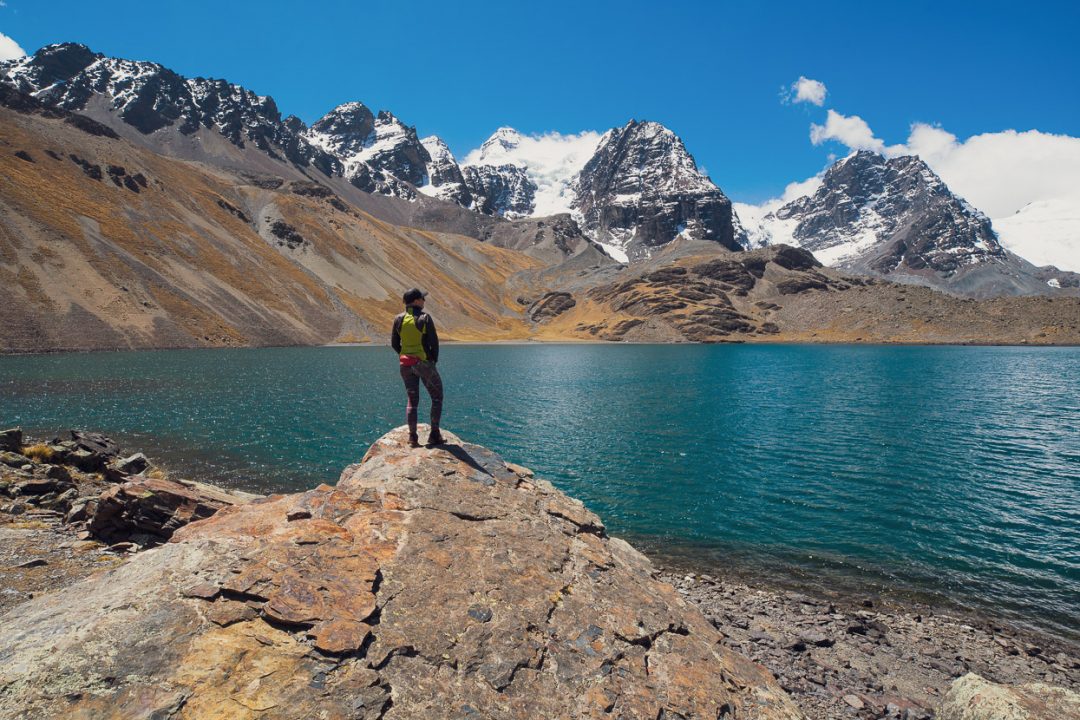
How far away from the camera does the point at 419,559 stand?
9.34 m

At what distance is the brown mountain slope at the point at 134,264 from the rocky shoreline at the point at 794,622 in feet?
372

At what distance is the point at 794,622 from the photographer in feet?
57.6

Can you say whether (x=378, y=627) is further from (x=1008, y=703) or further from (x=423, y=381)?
(x=1008, y=703)

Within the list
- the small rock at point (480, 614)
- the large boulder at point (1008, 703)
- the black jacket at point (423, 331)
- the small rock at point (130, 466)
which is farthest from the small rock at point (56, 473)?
the large boulder at point (1008, 703)

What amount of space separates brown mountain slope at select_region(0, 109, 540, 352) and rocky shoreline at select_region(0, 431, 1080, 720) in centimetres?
11343

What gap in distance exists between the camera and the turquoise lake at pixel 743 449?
23.0m

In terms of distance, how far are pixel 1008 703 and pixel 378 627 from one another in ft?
40.0

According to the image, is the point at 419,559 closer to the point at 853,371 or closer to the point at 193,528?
the point at 193,528

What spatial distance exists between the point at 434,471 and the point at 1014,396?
8362cm

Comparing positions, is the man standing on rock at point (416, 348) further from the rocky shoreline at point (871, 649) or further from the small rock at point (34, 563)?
the rocky shoreline at point (871, 649)

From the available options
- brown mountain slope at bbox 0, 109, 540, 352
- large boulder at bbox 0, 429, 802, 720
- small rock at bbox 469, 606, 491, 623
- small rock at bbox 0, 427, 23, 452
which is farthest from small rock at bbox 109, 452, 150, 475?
brown mountain slope at bbox 0, 109, 540, 352

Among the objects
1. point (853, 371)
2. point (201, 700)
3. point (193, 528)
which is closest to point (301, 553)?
point (201, 700)

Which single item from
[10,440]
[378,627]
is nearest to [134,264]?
[10,440]

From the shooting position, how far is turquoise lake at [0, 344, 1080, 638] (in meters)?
23.0
